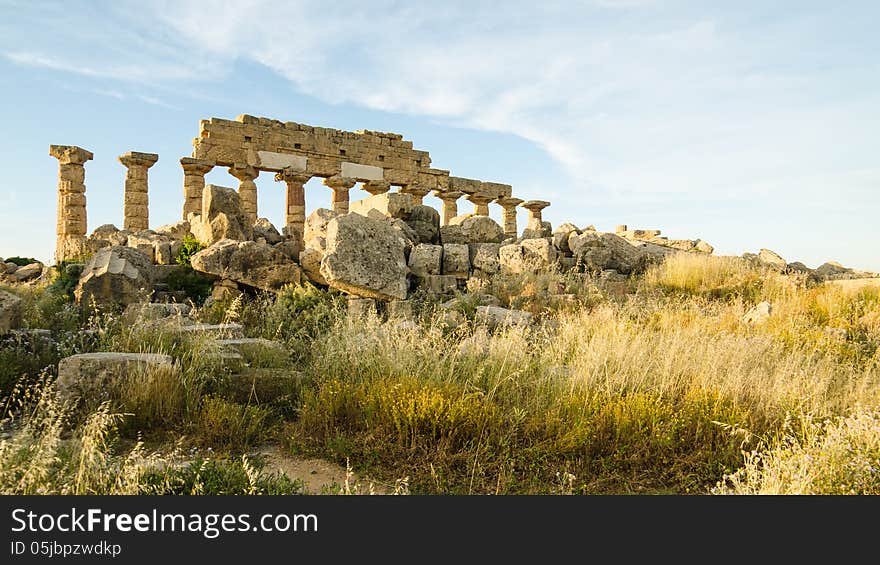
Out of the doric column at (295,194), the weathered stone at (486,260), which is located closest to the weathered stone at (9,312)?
the weathered stone at (486,260)

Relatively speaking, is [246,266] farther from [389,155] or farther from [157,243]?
[389,155]

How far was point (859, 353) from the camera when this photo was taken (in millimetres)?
7863

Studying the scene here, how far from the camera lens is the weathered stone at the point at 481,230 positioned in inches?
541

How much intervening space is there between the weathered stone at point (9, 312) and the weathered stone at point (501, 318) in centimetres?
559

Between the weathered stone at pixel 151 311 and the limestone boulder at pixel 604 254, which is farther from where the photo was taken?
the limestone boulder at pixel 604 254

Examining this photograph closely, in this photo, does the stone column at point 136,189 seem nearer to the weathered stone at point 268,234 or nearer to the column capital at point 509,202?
the weathered stone at point 268,234

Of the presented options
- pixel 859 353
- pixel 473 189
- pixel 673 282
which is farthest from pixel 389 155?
pixel 859 353

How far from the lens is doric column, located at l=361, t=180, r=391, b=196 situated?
2402 centimetres

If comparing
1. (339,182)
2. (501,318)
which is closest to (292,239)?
(501,318)

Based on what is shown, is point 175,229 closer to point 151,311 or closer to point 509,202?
point 151,311

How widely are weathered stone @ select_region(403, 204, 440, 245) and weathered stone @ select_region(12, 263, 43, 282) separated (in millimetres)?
11251

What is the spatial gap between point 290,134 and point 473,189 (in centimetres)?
810

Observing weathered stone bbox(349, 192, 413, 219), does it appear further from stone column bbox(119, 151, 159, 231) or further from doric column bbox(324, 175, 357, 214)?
stone column bbox(119, 151, 159, 231)

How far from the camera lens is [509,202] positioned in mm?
25984
